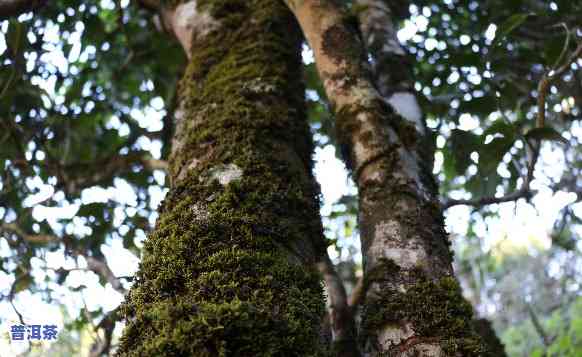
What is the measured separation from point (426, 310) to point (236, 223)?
0.54m

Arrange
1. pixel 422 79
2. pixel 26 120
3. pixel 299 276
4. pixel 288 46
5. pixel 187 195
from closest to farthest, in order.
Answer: pixel 299 276 → pixel 187 195 → pixel 288 46 → pixel 26 120 → pixel 422 79

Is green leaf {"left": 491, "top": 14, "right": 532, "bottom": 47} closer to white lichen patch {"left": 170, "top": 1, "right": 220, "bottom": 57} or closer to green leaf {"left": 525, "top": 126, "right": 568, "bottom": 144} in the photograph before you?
green leaf {"left": 525, "top": 126, "right": 568, "bottom": 144}

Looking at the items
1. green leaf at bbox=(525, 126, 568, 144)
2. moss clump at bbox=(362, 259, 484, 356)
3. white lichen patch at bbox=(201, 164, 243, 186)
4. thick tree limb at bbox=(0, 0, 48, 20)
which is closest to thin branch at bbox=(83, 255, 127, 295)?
white lichen patch at bbox=(201, 164, 243, 186)

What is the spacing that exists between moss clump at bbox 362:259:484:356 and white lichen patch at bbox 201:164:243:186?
1.62 ft

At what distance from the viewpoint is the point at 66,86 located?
14.0 feet

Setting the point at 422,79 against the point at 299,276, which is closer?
the point at 299,276

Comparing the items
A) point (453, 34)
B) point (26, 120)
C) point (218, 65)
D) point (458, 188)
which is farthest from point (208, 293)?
point (458, 188)

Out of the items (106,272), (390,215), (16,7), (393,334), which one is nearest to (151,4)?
(16,7)

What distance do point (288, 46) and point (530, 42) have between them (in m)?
2.59

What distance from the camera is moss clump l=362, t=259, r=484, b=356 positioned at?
1.20 meters

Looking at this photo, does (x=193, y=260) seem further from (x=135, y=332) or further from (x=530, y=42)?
(x=530, y=42)

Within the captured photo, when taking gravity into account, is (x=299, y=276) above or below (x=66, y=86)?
below

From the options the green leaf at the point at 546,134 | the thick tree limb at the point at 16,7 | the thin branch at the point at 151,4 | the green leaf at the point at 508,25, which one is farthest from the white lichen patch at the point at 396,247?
the thin branch at the point at 151,4

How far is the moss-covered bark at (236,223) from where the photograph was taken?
0.95m
